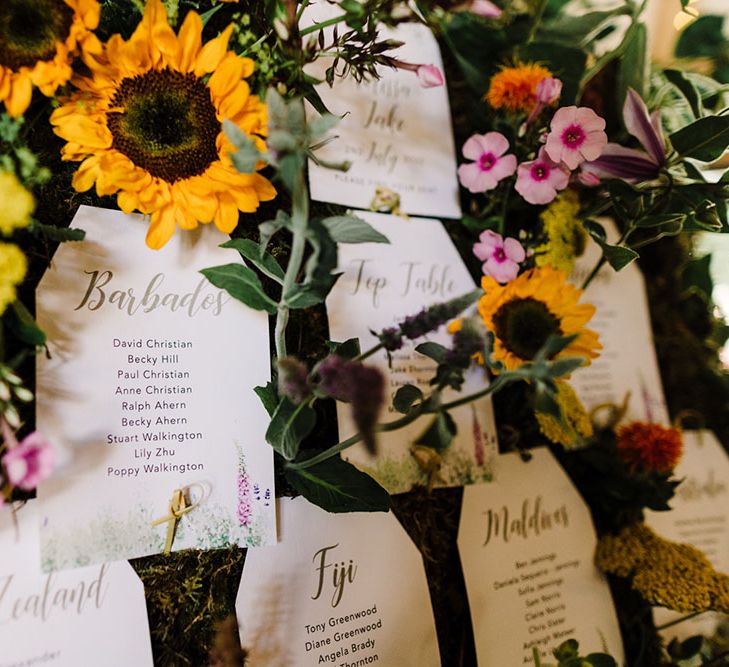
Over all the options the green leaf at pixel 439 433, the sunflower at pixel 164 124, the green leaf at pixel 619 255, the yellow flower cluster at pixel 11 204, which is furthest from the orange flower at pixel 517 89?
the yellow flower cluster at pixel 11 204

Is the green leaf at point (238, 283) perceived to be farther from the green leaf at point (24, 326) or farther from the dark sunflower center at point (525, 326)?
the dark sunflower center at point (525, 326)

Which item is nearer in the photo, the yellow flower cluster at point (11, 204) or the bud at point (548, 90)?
the yellow flower cluster at point (11, 204)

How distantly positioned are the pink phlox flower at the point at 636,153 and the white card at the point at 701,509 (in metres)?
0.52

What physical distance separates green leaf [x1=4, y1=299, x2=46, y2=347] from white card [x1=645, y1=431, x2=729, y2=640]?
2.90ft

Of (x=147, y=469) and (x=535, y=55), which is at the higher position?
(x=535, y=55)

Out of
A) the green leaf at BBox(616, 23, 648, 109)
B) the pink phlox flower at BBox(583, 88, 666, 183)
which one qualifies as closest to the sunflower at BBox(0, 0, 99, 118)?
the pink phlox flower at BBox(583, 88, 666, 183)

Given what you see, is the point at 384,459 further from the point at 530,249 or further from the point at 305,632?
the point at 530,249

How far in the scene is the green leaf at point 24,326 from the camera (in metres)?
0.50

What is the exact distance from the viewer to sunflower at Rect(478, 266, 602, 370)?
0.67 metres

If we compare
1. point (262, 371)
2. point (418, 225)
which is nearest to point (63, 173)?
point (262, 371)

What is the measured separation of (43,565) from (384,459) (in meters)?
0.36

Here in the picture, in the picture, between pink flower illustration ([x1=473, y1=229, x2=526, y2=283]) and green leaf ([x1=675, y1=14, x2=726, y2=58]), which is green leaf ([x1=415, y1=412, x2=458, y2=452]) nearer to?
pink flower illustration ([x1=473, y1=229, x2=526, y2=283])

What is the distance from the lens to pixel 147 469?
58 centimetres

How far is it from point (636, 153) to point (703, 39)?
18.8 inches
